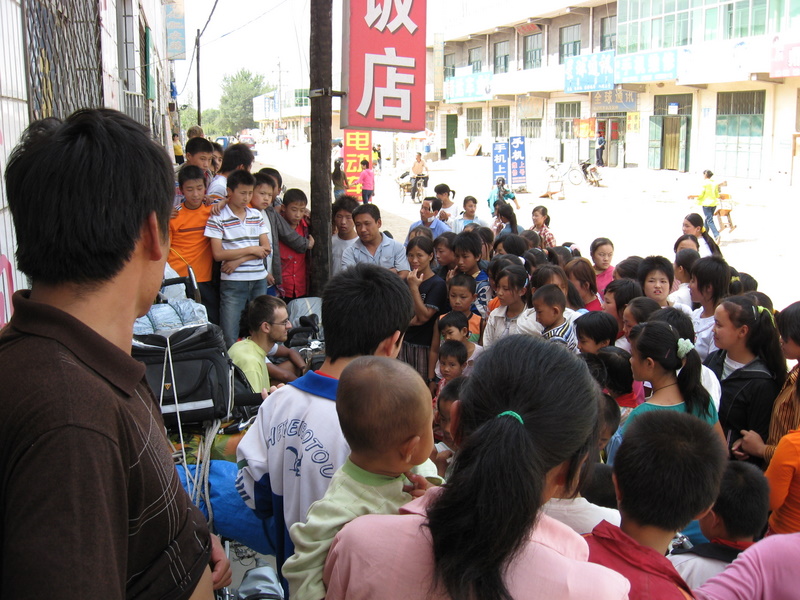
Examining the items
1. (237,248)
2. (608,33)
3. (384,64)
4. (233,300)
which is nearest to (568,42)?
(608,33)

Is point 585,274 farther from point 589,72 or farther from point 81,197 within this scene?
point 589,72

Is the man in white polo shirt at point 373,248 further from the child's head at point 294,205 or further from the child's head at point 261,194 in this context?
the child's head at point 261,194

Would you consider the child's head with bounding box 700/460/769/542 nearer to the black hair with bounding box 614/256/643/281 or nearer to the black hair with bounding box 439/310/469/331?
the black hair with bounding box 439/310/469/331

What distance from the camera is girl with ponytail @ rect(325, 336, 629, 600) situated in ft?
3.90

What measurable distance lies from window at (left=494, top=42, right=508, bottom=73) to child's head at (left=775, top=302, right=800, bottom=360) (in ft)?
131

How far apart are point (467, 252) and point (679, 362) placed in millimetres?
2678

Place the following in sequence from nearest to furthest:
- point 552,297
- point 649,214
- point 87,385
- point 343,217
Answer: point 87,385
point 552,297
point 343,217
point 649,214

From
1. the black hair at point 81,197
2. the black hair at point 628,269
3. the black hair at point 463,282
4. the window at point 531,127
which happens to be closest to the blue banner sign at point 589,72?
the window at point 531,127

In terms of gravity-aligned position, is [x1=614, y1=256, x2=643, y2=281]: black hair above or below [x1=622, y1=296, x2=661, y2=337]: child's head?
above

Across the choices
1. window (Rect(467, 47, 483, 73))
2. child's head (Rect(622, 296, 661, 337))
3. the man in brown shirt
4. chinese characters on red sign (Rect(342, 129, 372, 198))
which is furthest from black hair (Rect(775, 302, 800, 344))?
window (Rect(467, 47, 483, 73))

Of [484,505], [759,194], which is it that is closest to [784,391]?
[484,505]

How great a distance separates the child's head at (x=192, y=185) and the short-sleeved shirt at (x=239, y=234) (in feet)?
0.65

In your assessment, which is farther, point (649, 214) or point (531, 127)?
point (531, 127)

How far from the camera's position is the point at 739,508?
2.26 meters
